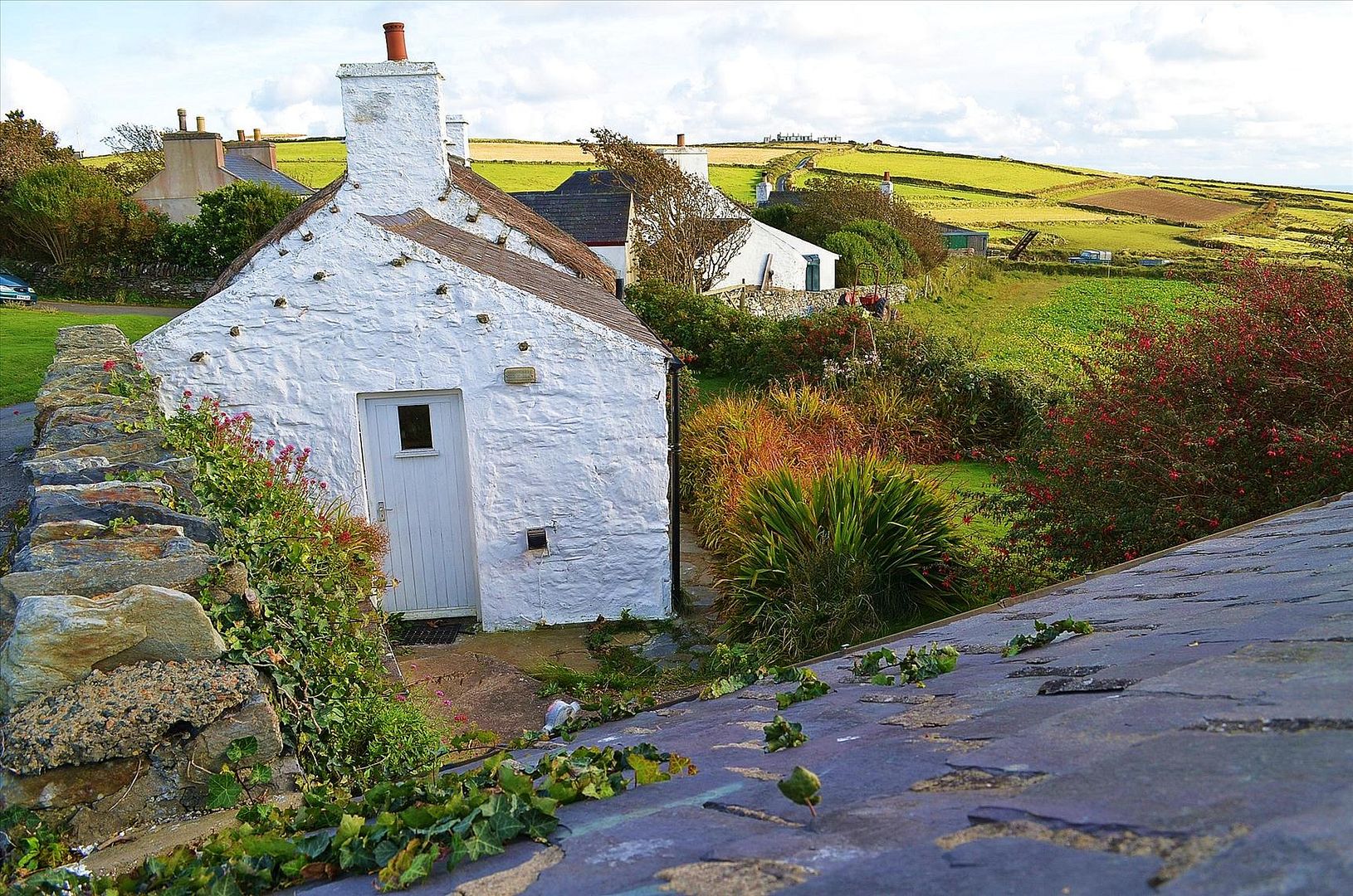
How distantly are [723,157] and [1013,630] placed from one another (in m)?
84.8

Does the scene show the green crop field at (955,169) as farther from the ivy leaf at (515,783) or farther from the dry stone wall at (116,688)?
the ivy leaf at (515,783)

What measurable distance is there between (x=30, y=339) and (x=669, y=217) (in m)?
19.6

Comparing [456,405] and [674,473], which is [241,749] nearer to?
[456,405]

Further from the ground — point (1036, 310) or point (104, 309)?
point (104, 309)

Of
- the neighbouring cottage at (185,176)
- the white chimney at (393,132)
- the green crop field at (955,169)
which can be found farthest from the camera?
the green crop field at (955,169)

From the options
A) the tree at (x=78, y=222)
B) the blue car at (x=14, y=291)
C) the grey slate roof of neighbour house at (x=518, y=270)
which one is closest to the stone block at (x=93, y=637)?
the grey slate roof of neighbour house at (x=518, y=270)

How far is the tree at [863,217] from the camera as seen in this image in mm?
45875

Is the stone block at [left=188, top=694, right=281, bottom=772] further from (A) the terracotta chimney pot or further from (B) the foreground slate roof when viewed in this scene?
(A) the terracotta chimney pot

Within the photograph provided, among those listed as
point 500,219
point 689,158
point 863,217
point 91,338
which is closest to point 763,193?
point 863,217

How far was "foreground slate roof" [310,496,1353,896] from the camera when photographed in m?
1.40

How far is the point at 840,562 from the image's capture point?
8.80 metres

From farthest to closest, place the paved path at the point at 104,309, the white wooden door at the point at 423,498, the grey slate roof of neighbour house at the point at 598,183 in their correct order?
the grey slate roof of neighbour house at the point at 598,183, the paved path at the point at 104,309, the white wooden door at the point at 423,498

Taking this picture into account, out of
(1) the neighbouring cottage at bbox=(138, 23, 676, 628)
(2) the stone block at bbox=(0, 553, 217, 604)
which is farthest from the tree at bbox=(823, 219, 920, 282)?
(2) the stone block at bbox=(0, 553, 217, 604)

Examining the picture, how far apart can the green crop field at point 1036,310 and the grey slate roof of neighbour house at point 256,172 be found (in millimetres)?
27273
